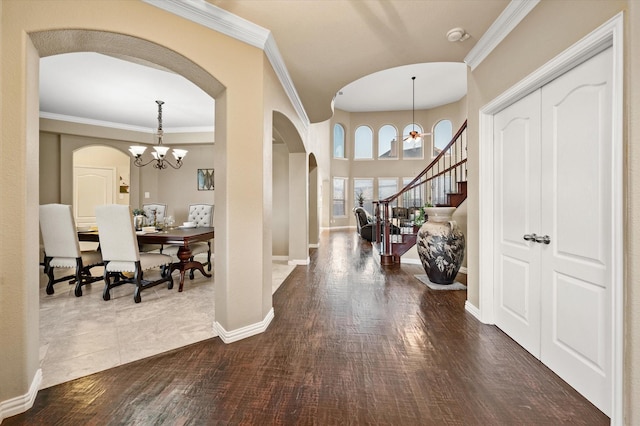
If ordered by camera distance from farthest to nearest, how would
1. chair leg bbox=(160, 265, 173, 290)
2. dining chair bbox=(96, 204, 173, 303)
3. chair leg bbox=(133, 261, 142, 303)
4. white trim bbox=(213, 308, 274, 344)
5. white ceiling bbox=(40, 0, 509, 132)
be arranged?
1. chair leg bbox=(160, 265, 173, 290)
2. chair leg bbox=(133, 261, 142, 303)
3. dining chair bbox=(96, 204, 173, 303)
4. white trim bbox=(213, 308, 274, 344)
5. white ceiling bbox=(40, 0, 509, 132)

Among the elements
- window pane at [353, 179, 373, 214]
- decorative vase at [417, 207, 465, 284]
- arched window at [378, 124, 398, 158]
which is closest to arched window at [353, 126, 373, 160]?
arched window at [378, 124, 398, 158]

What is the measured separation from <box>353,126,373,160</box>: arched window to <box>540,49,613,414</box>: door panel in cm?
1078

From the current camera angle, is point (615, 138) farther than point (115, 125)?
No

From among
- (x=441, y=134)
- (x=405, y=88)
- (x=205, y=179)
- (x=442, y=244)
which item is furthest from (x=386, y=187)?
(x=442, y=244)

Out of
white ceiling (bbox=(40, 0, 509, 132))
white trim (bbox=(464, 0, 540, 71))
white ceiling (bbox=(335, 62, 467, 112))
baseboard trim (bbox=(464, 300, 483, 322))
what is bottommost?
baseboard trim (bbox=(464, 300, 483, 322))

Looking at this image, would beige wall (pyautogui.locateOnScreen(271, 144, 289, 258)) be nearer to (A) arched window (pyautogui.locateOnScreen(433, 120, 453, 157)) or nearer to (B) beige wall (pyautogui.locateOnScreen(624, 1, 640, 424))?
(B) beige wall (pyautogui.locateOnScreen(624, 1, 640, 424))

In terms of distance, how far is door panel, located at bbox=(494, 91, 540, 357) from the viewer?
2.09 m

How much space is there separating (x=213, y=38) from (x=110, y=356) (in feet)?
8.73

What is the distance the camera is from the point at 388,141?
1241 centimetres

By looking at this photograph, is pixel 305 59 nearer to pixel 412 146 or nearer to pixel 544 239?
pixel 544 239

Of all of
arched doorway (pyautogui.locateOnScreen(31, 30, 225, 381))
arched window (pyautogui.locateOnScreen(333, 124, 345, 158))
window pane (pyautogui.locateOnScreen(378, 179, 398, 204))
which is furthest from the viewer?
window pane (pyautogui.locateOnScreen(378, 179, 398, 204))

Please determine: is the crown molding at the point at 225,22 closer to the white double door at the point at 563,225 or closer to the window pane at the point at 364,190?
the white double door at the point at 563,225

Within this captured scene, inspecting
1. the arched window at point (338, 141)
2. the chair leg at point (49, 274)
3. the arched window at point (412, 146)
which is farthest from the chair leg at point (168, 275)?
the arched window at point (412, 146)

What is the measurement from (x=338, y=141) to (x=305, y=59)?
373 inches
